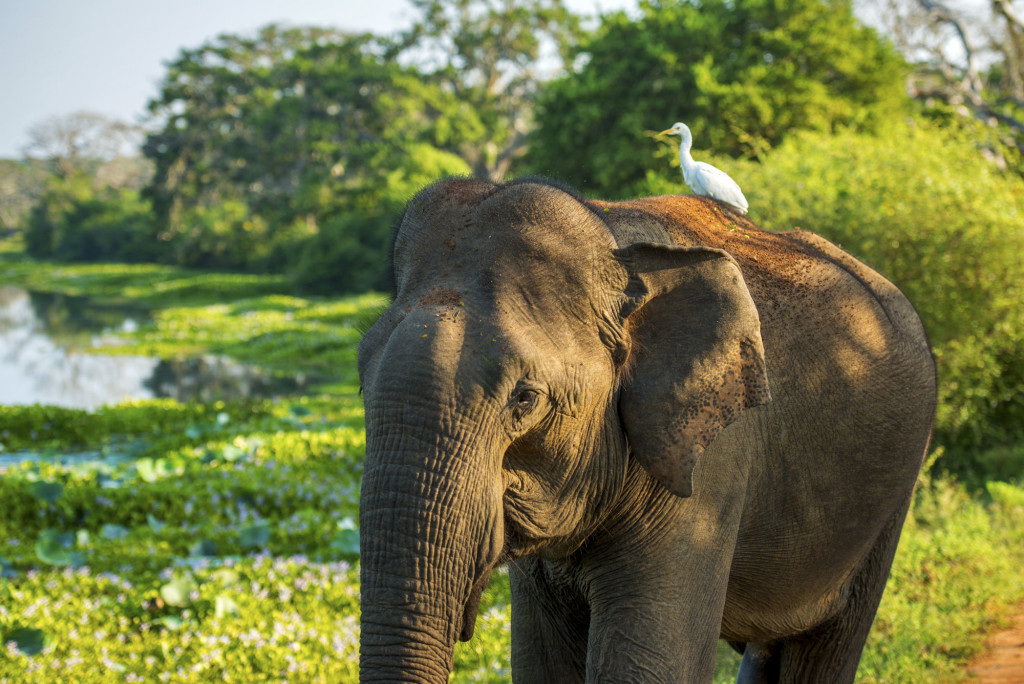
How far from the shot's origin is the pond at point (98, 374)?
18.6m

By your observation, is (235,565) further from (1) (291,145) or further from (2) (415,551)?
(1) (291,145)

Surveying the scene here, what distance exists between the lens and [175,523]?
8383mm

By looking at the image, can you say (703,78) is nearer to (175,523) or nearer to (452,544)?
(175,523)

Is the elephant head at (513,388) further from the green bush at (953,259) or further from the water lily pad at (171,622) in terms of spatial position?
the green bush at (953,259)

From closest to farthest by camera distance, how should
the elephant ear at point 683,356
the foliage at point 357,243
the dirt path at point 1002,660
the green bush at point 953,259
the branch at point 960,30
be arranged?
the elephant ear at point 683,356 → the dirt path at point 1002,660 → the green bush at point 953,259 → the branch at point 960,30 → the foliage at point 357,243

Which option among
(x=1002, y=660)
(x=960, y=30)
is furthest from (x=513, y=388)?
(x=960, y=30)

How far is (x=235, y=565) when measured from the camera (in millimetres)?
6727

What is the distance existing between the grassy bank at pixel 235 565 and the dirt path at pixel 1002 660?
9 centimetres

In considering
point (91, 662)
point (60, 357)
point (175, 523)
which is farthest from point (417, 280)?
point (60, 357)

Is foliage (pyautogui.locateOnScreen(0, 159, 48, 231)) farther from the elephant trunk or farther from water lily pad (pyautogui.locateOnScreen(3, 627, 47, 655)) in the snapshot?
the elephant trunk

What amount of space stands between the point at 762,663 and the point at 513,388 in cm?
237

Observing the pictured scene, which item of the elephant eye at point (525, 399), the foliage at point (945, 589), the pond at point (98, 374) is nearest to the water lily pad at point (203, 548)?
the foliage at point (945, 589)

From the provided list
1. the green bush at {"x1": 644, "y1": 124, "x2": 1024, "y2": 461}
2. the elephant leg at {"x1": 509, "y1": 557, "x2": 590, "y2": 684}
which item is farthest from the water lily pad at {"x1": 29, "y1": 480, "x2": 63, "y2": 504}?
the elephant leg at {"x1": 509, "y1": 557, "x2": 590, "y2": 684}

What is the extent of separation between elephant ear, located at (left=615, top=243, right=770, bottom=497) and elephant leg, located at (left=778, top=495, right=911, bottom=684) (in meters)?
1.54
